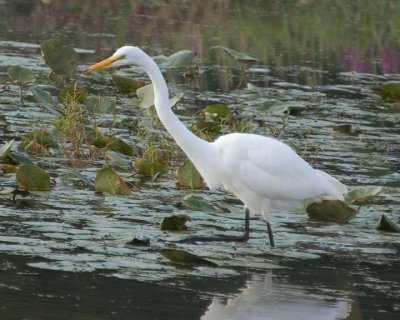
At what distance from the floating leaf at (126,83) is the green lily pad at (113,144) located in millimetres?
2577

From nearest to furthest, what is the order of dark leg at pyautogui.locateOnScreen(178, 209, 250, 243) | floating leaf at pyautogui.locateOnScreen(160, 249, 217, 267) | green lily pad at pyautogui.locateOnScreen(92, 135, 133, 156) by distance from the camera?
floating leaf at pyautogui.locateOnScreen(160, 249, 217, 267) → dark leg at pyautogui.locateOnScreen(178, 209, 250, 243) → green lily pad at pyautogui.locateOnScreen(92, 135, 133, 156)

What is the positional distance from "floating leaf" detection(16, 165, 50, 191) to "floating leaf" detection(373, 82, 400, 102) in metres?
5.35

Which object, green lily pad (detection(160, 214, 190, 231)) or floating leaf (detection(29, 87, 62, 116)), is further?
floating leaf (detection(29, 87, 62, 116))

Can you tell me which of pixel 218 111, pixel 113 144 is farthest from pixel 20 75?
pixel 113 144

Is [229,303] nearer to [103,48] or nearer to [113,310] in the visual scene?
[113,310]

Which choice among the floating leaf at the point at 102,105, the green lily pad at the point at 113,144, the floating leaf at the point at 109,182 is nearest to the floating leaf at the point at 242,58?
the floating leaf at the point at 102,105

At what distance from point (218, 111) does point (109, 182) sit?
260 centimetres

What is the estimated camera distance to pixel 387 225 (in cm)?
813

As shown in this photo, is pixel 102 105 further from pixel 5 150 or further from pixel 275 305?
pixel 275 305

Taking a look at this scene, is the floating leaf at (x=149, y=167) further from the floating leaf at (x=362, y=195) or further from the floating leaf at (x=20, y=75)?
the floating leaf at (x=20, y=75)

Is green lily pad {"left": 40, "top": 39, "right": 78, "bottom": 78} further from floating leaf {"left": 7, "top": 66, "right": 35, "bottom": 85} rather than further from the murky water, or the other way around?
floating leaf {"left": 7, "top": 66, "right": 35, "bottom": 85}

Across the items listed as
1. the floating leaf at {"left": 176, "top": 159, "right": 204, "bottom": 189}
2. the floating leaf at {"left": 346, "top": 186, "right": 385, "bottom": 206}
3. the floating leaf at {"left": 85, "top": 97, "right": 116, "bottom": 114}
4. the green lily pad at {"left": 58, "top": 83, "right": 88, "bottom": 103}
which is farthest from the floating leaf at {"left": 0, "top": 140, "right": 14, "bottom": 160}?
the floating leaf at {"left": 346, "top": 186, "right": 385, "bottom": 206}

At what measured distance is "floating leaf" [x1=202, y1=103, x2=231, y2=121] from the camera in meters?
10.9

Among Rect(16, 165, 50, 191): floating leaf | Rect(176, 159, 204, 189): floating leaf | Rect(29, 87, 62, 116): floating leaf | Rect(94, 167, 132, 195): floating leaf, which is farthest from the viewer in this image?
Rect(29, 87, 62, 116): floating leaf
